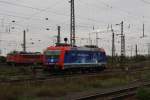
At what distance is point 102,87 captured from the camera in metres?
26.4

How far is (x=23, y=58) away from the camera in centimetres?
5897

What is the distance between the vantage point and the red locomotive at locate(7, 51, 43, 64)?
58438mm

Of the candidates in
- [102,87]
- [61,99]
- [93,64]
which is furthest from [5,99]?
[93,64]

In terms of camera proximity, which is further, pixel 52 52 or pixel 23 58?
pixel 23 58

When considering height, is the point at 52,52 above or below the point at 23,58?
above

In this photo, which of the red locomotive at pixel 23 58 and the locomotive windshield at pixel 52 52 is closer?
the locomotive windshield at pixel 52 52

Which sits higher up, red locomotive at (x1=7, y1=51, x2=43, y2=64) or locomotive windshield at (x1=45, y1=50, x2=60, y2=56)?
locomotive windshield at (x1=45, y1=50, x2=60, y2=56)

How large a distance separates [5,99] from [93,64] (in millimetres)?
27897

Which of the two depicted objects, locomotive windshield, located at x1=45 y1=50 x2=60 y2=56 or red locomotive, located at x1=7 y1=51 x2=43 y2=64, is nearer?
locomotive windshield, located at x1=45 y1=50 x2=60 y2=56

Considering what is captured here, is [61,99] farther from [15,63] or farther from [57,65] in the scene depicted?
[15,63]

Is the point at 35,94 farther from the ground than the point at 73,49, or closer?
closer

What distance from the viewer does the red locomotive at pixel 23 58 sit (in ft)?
192

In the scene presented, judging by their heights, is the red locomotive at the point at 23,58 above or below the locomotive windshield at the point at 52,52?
below

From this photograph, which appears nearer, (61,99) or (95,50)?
(61,99)
